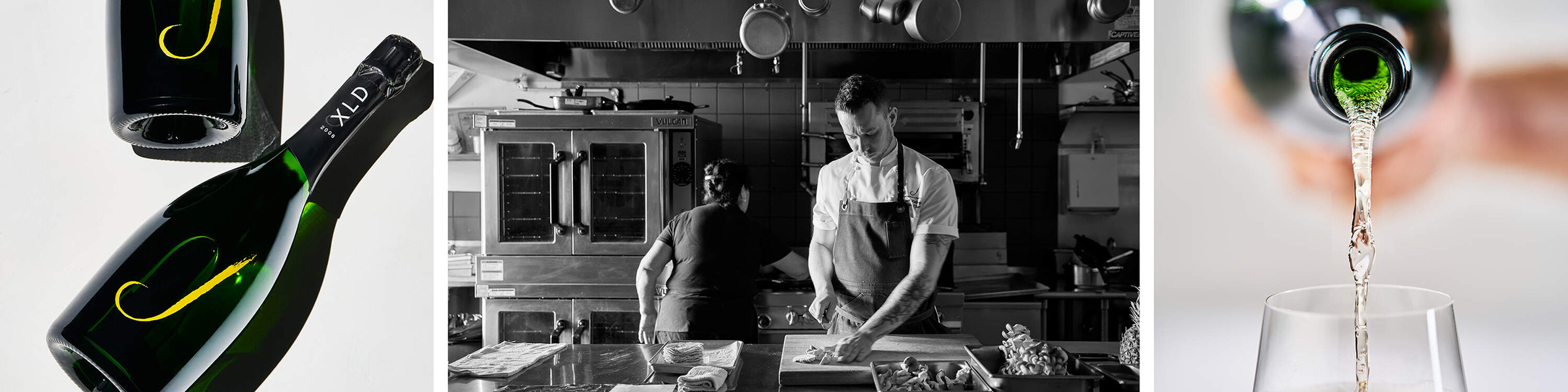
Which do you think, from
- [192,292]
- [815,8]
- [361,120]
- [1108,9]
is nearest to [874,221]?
[815,8]

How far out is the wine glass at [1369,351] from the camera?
0.40 metres

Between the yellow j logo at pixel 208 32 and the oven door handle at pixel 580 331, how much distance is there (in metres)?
2.49

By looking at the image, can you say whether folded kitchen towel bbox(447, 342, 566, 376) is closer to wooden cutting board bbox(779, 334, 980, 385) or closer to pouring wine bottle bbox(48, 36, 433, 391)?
wooden cutting board bbox(779, 334, 980, 385)

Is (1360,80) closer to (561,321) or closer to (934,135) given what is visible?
(934,135)

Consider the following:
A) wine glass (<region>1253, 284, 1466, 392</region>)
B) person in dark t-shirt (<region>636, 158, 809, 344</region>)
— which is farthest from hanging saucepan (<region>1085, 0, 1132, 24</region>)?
wine glass (<region>1253, 284, 1466, 392</region>)

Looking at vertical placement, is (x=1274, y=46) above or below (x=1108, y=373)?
above

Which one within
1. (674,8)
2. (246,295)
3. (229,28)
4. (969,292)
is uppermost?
(674,8)

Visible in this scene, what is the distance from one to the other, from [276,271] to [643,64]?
8.60 feet

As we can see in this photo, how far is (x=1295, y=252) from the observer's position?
23.0 inches

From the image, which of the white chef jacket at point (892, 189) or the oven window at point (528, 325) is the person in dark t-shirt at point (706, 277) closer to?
the white chef jacket at point (892, 189)

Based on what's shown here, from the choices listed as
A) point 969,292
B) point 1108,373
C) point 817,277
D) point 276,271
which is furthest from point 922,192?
point 276,271

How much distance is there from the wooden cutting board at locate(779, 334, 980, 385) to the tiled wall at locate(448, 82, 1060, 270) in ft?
5.08

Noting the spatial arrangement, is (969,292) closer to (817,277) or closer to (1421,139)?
(817,277)

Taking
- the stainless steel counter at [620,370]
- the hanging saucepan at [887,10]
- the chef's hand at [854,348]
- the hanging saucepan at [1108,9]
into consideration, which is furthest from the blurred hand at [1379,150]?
the hanging saucepan at [1108,9]
